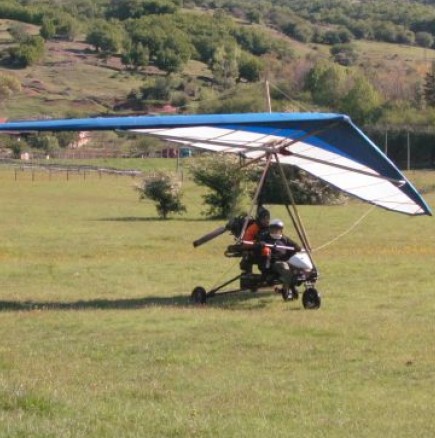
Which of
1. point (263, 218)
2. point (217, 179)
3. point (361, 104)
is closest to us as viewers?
point (263, 218)

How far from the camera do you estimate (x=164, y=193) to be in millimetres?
44531

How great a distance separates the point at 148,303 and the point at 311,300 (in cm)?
239

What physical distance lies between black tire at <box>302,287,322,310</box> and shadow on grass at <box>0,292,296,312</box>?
668 millimetres

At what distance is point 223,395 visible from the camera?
9.40 m

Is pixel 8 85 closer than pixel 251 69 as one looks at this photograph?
Yes

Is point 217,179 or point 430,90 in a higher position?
point 430,90

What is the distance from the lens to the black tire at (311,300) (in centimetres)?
1494

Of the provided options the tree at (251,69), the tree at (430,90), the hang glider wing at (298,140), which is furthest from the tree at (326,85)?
the hang glider wing at (298,140)

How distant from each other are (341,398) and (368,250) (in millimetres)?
17240

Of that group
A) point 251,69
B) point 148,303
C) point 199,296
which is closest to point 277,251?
point 199,296

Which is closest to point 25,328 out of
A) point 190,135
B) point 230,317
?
point 230,317

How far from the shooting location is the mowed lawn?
8250mm

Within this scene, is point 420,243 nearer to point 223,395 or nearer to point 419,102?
point 223,395

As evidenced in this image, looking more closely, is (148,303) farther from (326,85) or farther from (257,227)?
(326,85)
